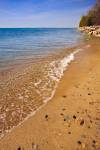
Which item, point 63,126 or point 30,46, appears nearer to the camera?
point 63,126

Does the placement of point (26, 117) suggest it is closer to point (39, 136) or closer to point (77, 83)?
point (39, 136)

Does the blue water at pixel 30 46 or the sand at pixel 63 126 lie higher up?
the blue water at pixel 30 46

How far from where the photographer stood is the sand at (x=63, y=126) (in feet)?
12.1

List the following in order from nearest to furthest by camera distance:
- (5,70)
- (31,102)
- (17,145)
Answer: (17,145)
(31,102)
(5,70)

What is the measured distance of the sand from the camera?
146 inches

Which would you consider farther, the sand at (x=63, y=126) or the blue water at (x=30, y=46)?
the blue water at (x=30, y=46)

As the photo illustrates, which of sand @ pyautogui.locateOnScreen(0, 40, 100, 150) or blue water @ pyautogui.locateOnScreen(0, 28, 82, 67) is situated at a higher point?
blue water @ pyautogui.locateOnScreen(0, 28, 82, 67)

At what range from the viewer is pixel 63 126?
4.29 metres

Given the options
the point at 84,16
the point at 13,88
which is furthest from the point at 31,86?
the point at 84,16

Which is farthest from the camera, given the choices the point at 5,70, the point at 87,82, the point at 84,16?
the point at 84,16

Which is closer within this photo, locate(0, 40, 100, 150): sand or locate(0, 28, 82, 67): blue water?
locate(0, 40, 100, 150): sand

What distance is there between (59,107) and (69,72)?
14.1ft

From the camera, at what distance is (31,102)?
233 inches

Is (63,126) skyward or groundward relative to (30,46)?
groundward
